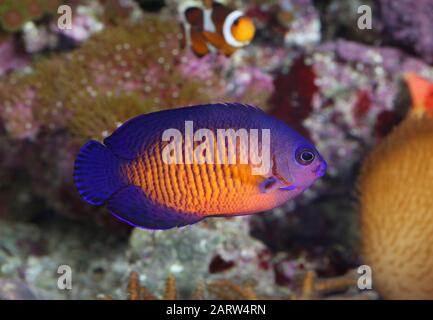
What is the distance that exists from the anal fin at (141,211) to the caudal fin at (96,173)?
0.04 metres

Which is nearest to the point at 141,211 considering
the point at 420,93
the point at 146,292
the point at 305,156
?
the point at 305,156

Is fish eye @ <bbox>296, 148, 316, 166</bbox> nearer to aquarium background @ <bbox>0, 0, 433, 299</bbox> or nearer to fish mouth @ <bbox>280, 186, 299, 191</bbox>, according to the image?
fish mouth @ <bbox>280, 186, 299, 191</bbox>

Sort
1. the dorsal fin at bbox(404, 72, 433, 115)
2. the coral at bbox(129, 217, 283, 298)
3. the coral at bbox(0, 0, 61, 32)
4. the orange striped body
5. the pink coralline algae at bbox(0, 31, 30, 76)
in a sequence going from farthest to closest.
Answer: the pink coralline algae at bbox(0, 31, 30, 76)
the coral at bbox(0, 0, 61, 32)
the dorsal fin at bbox(404, 72, 433, 115)
the coral at bbox(129, 217, 283, 298)
the orange striped body

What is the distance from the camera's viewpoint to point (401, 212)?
353 centimetres

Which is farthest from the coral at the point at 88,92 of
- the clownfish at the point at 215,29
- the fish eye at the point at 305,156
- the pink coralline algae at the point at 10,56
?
the fish eye at the point at 305,156

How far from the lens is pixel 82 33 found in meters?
4.79

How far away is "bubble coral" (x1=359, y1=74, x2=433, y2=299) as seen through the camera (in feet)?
11.3

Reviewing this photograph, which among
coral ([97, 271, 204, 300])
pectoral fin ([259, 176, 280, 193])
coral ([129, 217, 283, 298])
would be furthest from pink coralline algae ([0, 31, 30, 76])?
pectoral fin ([259, 176, 280, 193])

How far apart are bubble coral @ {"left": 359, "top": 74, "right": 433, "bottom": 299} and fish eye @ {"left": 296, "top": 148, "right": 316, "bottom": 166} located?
1.95 metres

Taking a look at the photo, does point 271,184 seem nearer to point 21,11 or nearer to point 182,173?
point 182,173

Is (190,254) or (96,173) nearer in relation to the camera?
(96,173)

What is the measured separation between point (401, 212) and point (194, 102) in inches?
75.5

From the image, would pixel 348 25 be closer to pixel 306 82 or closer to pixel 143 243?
pixel 306 82

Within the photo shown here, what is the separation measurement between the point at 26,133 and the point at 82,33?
1.21 meters
